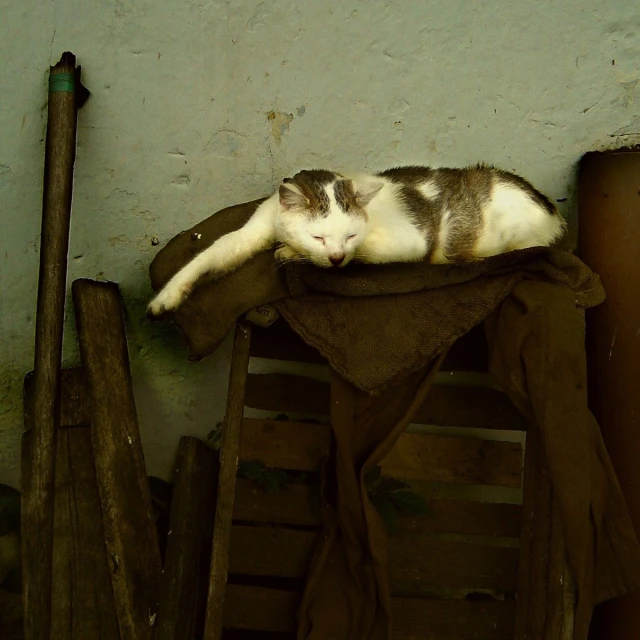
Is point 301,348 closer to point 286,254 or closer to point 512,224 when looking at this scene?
point 286,254

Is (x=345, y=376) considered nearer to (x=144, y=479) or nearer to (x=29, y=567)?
(x=144, y=479)

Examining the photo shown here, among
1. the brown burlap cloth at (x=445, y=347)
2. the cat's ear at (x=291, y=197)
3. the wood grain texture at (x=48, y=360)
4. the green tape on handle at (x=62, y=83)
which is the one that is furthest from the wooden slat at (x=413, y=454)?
the green tape on handle at (x=62, y=83)

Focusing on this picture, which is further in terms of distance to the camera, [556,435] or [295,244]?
[295,244]

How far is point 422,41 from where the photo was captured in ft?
5.80

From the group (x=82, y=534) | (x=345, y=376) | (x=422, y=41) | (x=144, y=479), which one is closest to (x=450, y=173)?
(x=422, y=41)

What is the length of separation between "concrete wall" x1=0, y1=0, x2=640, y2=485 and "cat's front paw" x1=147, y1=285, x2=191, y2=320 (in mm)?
441

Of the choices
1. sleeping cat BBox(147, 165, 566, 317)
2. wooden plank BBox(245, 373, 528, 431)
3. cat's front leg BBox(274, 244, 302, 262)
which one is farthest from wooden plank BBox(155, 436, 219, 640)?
cat's front leg BBox(274, 244, 302, 262)

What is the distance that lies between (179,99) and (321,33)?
424 millimetres

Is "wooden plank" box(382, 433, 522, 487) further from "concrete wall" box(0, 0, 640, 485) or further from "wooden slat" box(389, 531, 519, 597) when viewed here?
"concrete wall" box(0, 0, 640, 485)

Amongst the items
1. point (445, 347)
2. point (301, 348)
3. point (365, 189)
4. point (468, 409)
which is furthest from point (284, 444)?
point (365, 189)

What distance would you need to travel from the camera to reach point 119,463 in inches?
64.0

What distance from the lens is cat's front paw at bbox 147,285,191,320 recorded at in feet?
4.76

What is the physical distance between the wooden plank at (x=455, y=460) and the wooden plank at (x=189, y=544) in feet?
1.69

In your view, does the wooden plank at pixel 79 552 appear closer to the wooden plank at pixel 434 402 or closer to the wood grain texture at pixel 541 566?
the wooden plank at pixel 434 402
